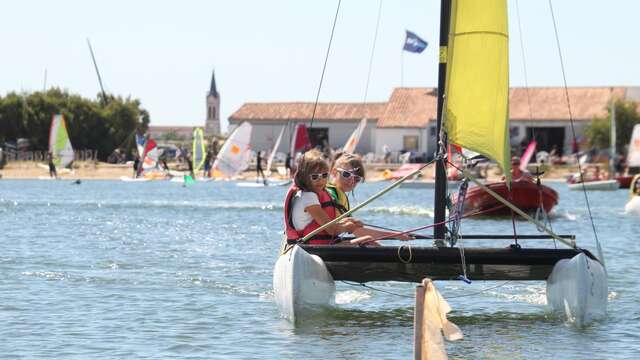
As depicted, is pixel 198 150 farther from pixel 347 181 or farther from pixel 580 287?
pixel 580 287

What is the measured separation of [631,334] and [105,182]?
56.7m

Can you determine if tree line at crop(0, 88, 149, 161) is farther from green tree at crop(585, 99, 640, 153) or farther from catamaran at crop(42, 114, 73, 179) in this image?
green tree at crop(585, 99, 640, 153)

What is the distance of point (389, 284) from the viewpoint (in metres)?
15.5

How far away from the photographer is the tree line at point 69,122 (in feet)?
277

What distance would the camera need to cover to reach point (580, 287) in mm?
11453

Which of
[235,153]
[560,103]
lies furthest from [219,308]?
[560,103]

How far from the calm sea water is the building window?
57.9 metres

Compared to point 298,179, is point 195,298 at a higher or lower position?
lower


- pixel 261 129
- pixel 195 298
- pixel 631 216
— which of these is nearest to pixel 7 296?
pixel 195 298

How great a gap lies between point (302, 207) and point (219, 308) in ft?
6.82

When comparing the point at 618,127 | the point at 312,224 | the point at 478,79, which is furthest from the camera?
the point at 618,127

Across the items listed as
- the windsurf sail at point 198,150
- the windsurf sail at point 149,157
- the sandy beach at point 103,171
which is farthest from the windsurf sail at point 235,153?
the sandy beach at point 103,171

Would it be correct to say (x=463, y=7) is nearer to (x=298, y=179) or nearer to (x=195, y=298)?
(x=298, y=179)

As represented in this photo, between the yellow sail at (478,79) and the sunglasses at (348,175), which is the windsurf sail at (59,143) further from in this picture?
the yellow sail at (478,79)
